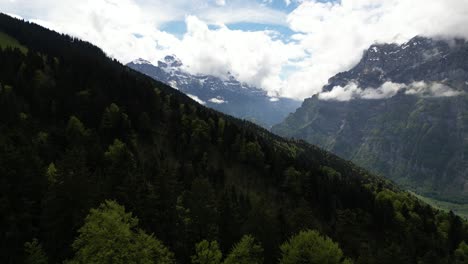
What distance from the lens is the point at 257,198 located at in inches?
5704

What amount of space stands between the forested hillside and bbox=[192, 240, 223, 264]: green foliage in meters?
0.42

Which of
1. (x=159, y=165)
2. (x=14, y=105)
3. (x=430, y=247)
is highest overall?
(x=14, y=105)

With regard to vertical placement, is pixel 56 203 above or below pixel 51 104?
below

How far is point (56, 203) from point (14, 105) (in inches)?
2629

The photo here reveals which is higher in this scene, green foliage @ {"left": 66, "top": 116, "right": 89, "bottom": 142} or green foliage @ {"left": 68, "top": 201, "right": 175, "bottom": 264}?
green foliage @ {"left": 66, "top": 116, "right": 89, "bottom": 142}

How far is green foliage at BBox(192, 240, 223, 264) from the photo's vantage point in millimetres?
68438

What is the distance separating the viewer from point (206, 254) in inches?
2721

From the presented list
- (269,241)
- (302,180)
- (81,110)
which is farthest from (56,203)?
(302,180)

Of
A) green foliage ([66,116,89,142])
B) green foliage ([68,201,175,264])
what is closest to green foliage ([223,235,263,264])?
green foliage ([68,201,175,264])

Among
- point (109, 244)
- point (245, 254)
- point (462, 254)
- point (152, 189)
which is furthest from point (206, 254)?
point (462, 254)

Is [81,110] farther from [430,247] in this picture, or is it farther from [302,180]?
[430,247]

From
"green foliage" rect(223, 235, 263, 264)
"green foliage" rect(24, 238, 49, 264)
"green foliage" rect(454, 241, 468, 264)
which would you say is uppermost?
"green foliage" rect(223, 235, 263, 264)

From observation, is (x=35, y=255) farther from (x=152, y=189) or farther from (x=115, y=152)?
(x=115, y=152)

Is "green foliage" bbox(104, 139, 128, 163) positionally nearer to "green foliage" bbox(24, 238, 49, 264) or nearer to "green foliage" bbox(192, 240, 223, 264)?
"green foliage" bbox(192, 240, 223, 264)
